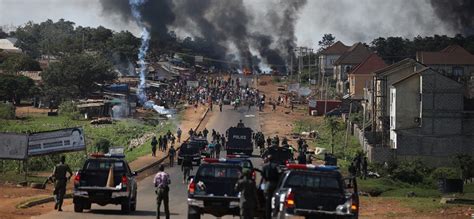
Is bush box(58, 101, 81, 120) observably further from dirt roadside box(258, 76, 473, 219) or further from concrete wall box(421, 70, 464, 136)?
concrete wall box(421, 70, 464, 136)

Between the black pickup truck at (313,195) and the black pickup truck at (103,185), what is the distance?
678cm

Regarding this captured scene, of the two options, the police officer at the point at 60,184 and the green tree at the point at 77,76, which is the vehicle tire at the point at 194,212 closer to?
the police officer at the point at 60,184

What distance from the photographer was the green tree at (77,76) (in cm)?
11069

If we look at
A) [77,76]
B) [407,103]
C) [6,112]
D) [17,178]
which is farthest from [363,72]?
[17,178]

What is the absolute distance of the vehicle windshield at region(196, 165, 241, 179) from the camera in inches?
904

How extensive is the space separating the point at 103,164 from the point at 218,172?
467 centimetres

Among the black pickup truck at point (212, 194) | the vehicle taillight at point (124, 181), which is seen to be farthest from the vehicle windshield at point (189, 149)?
the black pickup truck at point (212, 194)

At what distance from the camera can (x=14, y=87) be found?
10544cm

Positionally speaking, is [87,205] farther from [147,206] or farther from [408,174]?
[408,174]

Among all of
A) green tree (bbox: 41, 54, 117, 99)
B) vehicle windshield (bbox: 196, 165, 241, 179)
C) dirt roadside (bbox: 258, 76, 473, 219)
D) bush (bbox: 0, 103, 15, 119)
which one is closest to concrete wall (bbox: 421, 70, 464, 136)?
dirt roadside (bbox: 258, 76, 473, 219)

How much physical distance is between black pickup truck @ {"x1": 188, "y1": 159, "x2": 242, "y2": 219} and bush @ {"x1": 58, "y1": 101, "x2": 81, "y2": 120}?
2721 inches

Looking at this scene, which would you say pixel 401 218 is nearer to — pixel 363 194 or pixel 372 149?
pixel 363 194

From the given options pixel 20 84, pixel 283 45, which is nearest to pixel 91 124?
pixel 20 84

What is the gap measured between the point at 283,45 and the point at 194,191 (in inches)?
6172
